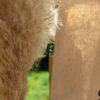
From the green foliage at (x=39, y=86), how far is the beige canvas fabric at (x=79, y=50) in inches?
19.4

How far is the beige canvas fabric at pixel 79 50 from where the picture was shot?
1039 mm

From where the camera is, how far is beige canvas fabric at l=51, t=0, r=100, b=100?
1039 mm

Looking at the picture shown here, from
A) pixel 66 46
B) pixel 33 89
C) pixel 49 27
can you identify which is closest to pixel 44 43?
pixel 49 27

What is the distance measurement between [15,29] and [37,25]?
0.20 ft

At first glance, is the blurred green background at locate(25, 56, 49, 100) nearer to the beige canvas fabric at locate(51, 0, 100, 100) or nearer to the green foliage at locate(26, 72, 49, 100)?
the green foliage at locate(26, 72, 49, 100)

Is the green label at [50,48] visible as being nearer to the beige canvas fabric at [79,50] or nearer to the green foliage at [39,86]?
the beige canvas fabric at [79,50]

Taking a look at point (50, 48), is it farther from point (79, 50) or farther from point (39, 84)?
point (39, 84)

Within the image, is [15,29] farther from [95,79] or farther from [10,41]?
[95,79]

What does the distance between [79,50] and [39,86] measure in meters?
0.68

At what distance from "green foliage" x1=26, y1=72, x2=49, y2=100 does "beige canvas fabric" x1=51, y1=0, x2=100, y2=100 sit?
0.49 meters

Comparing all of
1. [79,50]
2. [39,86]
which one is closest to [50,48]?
[79,50]

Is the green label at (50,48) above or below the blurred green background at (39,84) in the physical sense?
above

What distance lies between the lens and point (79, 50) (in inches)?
41.8

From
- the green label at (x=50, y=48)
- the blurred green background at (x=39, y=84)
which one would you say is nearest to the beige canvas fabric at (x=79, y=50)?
the green label at (x=50, y=48)
